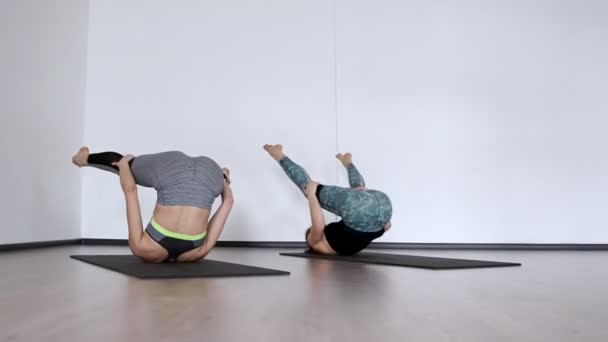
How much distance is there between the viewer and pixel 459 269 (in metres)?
3.08

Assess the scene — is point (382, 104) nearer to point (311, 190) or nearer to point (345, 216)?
point (311, 190)

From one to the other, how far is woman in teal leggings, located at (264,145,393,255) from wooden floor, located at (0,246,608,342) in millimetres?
1012

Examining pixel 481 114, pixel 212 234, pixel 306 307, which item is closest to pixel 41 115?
pixel 212 234

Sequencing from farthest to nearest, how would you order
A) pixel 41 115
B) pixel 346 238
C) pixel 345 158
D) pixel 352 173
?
pixel 345 158 → pixel 352 173 → pixel 41 115 → pixel 346 238

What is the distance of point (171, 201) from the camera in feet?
9.23

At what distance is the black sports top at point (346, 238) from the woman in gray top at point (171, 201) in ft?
3.93

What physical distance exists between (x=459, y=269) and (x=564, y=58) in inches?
132

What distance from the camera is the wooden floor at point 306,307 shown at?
1.29 m

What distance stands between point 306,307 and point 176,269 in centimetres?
113

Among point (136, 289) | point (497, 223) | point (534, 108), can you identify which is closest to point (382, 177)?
point (497, 223)

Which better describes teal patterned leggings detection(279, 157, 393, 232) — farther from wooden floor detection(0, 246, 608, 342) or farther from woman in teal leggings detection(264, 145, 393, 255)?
wooden floor detection(0, 246, 608, 342)

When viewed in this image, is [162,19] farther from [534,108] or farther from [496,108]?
[534,108]

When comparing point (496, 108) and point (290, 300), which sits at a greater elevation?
point (496, 108)

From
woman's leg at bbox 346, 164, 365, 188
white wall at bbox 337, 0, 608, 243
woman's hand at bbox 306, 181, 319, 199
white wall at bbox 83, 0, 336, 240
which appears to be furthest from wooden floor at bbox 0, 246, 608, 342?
white wall at bbox 83, 0, 336, 240
